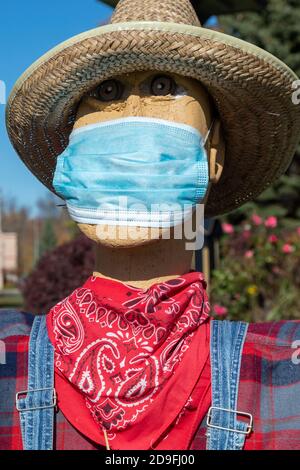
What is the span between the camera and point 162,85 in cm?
168

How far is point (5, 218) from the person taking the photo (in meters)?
56.6

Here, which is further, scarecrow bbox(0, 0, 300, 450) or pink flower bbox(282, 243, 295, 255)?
pink flower bbox(282, 243, 295, 255)

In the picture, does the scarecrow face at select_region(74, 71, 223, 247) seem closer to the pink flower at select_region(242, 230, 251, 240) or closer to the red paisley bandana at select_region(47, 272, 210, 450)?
the red paisley bandana at select_region(47, 272, 210, 450)

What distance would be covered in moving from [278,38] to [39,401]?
1006 cm

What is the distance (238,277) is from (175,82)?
3966 millimetres

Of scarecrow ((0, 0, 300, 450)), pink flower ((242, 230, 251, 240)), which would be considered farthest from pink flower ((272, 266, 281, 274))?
scarecrow ((0, 0, 300, 450))

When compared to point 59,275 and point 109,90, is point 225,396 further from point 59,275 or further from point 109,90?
point 59,275

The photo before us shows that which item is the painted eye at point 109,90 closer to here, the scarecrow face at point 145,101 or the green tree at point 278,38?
the scarecrow face at point 145,101

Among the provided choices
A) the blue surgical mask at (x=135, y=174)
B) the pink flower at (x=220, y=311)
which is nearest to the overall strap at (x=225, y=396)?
the blue surgical mask at (x=135, y=174)

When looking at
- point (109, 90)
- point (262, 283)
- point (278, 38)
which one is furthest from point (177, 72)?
point (278, 38)

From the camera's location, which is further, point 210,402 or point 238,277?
point 238,277

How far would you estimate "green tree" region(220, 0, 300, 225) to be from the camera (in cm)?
1038
